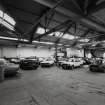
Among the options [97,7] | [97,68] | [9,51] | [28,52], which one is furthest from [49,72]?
[9,51]

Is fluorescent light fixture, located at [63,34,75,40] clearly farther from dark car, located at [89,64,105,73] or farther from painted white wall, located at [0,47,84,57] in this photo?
dark car, located at [89,64,105,73]

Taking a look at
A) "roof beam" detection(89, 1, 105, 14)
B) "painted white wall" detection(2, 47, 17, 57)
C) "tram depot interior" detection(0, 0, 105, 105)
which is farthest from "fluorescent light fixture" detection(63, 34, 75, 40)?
"painted white wall" detection(2, 47, 17, 57)

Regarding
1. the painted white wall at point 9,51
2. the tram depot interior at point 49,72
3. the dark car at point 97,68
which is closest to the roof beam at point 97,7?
the tram depot interior at point 49,72

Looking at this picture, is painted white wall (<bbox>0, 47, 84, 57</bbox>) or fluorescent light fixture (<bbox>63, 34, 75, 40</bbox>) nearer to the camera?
fluorescent light fixture (<bbox>63, 34, 75, 40</bbox>)

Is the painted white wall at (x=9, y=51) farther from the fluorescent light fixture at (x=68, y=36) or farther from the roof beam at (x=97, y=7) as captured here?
the roof beam at (x=97, y=7)

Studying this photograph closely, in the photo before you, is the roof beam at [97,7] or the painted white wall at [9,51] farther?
the painted white wall at [9,51]

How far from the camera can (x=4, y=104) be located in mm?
2281

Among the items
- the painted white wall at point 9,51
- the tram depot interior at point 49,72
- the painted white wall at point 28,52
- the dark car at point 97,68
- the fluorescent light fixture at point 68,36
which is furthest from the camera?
the painted white wall at point 28,52

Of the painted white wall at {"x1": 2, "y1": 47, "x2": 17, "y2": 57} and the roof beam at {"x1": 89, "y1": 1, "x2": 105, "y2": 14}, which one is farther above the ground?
the roof beam at {"x1": 89, "y1": 1, "x2": 105, "y2": 14}

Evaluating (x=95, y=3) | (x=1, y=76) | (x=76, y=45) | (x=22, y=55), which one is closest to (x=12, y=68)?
(x=1, y=76)

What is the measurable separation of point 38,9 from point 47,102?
4920 mm

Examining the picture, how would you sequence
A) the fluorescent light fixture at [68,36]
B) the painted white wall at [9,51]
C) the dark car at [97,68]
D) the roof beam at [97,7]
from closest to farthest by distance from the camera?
the roof beam at [97,7]
the dark car at [97,68]
the fluorescent light fixture at [68,36]
the painted white wall at [9,51]

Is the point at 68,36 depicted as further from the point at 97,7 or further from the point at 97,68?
the point at 97,7

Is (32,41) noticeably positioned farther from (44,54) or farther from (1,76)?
(44,54)
